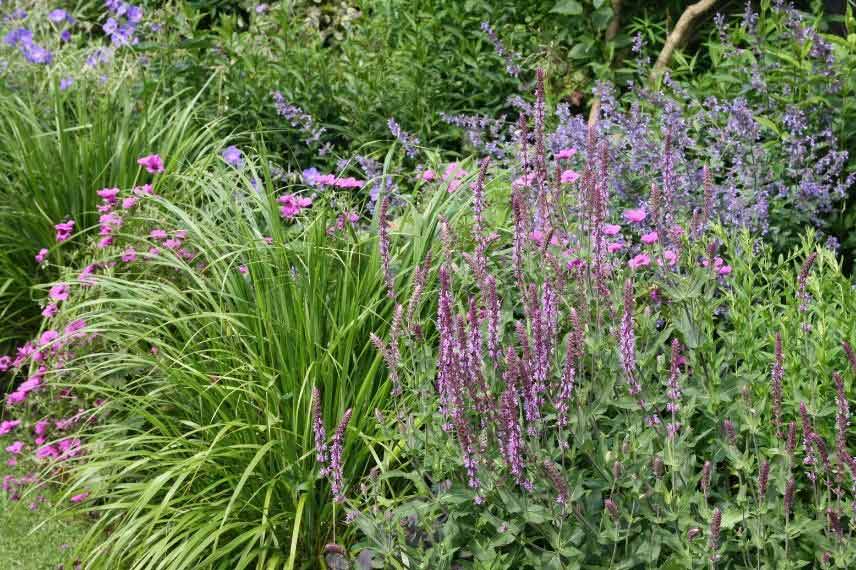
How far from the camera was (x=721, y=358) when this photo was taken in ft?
9.80

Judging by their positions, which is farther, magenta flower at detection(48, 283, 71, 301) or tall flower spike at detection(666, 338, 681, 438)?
magenta flower at detection(48, 283, 71, 301)

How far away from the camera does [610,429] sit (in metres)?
3.21

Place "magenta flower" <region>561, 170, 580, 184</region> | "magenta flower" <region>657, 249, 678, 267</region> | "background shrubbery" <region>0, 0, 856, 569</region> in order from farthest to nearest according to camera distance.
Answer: "magenta flower" <region>561, 170, 580, 184</region> → "magenta flower" <region>657, 249, 678, 267</region> → "background shrubbery" <region>0, 0, 856, 569</region>

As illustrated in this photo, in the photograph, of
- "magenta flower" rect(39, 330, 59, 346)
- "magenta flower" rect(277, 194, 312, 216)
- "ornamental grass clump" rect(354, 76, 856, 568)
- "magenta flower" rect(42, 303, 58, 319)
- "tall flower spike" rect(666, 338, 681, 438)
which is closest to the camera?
"tall flower spike" rect(666, 338, 681, 438)

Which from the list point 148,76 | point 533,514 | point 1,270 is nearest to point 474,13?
point 148,76

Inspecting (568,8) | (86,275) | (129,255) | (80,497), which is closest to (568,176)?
(129,255)

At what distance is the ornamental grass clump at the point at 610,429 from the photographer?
2676 millimetres

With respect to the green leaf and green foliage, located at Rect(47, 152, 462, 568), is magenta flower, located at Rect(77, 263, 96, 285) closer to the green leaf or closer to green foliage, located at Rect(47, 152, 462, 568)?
green foliage, located at Rect(47, 152, 462, 568)

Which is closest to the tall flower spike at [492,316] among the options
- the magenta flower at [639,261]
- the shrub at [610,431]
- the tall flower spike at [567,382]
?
the shrub at [610,431]

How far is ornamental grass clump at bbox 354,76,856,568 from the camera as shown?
2.68 m

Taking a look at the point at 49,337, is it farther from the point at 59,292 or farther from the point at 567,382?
the point at 567,382

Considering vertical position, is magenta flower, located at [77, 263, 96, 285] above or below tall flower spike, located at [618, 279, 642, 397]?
below

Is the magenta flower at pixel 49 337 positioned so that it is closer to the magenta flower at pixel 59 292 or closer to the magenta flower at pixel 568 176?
the magenta flower at pixel 59 292

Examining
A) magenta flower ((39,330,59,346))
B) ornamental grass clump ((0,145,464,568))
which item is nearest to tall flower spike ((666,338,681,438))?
ornamental grass clump ((0,145,464,568))
